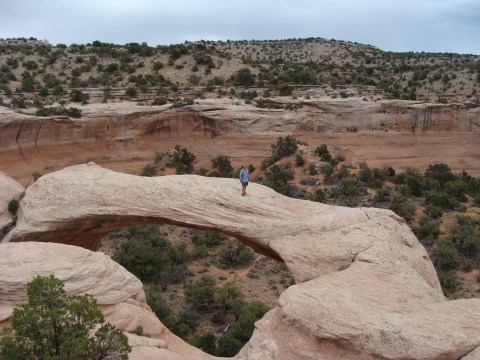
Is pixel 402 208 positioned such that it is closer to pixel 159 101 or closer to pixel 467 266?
pixel 467 266

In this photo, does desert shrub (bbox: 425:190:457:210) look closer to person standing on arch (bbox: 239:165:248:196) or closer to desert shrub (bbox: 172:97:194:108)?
person standing on arch (bbox: 239:165:248:196)

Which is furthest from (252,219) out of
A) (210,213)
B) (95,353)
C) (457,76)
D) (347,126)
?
(457,76)

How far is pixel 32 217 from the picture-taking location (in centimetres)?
1384

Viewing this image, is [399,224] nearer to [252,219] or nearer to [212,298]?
[252,219]

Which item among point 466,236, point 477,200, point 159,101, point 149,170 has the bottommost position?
point 466,236

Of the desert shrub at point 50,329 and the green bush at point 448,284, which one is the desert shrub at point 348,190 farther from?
the desert shrub at point 50,329

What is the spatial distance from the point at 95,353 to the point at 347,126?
26497 millimetres

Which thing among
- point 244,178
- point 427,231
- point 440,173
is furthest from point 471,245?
point 244,178

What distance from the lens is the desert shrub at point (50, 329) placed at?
25.7 feet

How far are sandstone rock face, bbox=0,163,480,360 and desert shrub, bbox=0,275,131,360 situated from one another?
2.09m

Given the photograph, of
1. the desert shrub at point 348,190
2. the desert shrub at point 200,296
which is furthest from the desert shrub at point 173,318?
the desert shrub at point 348,190

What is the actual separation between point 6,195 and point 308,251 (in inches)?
369

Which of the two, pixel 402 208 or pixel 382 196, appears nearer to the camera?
pixel 402 208

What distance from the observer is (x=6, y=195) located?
15.3 m
